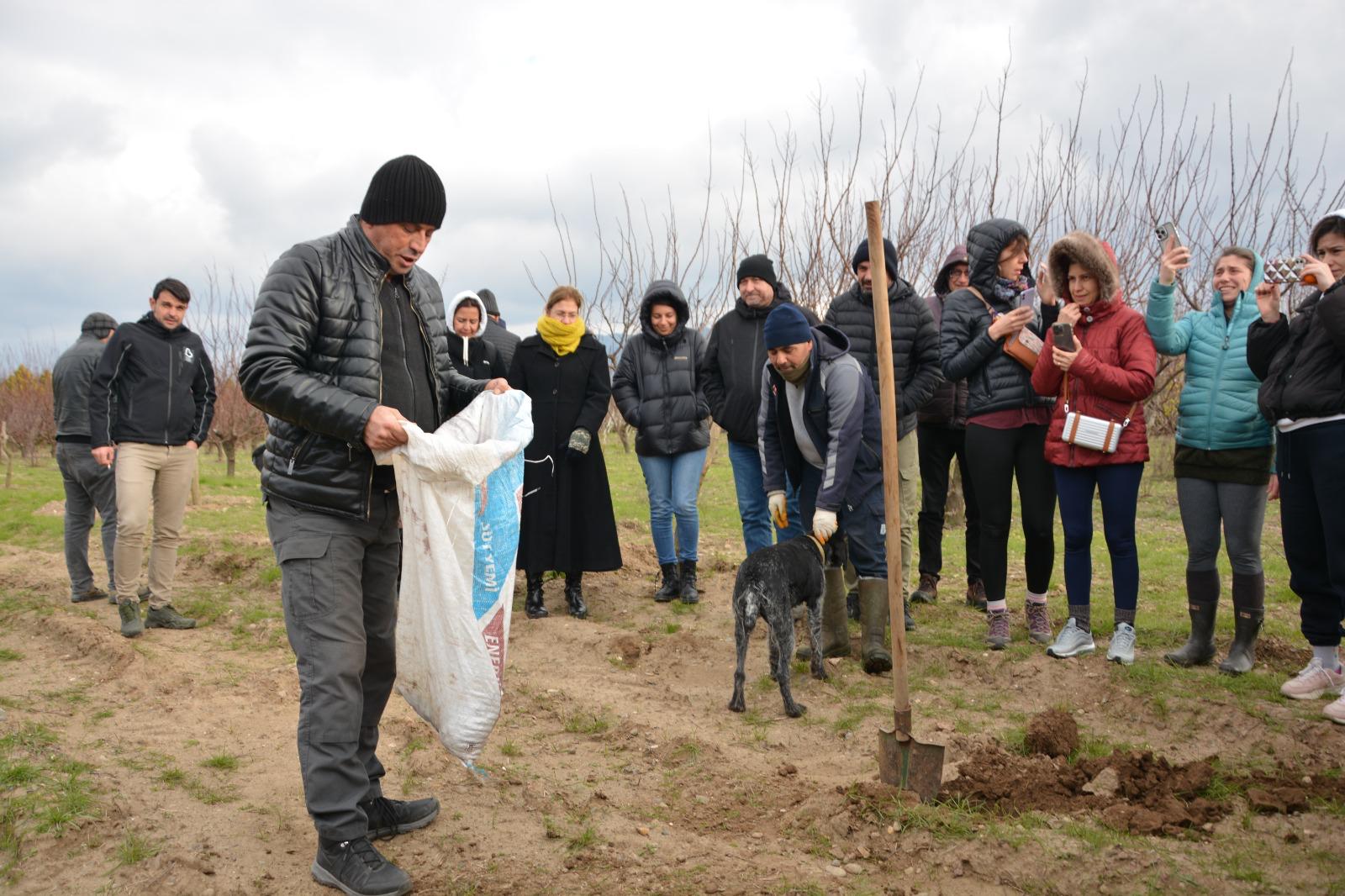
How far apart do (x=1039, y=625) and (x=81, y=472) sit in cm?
672

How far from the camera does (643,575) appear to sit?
26.0 ft

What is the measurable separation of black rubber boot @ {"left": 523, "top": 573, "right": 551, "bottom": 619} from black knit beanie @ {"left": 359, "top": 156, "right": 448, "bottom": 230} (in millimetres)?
3972

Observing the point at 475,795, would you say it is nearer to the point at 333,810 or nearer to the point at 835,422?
the point at 333,810

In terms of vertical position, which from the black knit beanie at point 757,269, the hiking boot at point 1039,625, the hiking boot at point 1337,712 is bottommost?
the hiking boot at point 1337,712

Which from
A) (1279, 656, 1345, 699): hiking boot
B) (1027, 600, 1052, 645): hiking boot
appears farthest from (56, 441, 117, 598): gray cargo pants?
(1279, 656, 1345, 699): hiking boot

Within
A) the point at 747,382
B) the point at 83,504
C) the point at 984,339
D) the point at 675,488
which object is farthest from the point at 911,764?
the point at 83,504

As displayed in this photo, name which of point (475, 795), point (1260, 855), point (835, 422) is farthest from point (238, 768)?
point (1260, 855)

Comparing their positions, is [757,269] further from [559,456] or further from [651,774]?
[651,774]

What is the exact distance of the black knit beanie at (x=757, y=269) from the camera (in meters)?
6.06

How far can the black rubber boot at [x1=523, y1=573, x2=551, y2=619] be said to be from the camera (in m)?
6.56

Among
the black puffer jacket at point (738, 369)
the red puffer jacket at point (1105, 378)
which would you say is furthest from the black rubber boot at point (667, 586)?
the red puffer jacket at point (1105, 378)

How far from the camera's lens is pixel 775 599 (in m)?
4.61

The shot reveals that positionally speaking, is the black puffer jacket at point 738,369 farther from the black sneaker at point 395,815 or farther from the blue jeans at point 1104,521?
the black sneaker at point 395,815

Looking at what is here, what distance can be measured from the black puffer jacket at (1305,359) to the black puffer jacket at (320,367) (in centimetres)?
384
